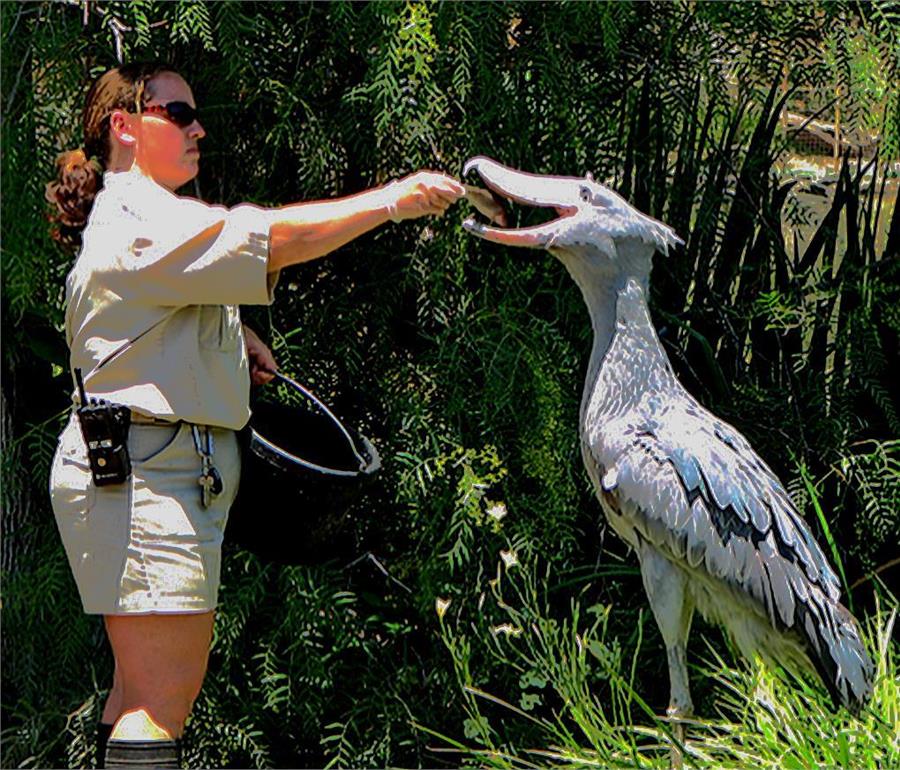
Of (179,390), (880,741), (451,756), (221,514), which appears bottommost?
(451,756)

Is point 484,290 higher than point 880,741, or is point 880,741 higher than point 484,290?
point 484,290

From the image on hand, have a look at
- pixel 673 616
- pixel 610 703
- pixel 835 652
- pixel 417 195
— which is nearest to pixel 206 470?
pixel 417 195

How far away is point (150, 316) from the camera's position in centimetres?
256

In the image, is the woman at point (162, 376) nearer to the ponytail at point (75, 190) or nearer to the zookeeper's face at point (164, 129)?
the zookeeper's face at point (164, 129)

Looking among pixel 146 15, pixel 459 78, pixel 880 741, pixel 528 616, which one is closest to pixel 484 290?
Result: pixel 459 78

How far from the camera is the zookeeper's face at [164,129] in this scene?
268cm

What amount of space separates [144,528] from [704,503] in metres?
1.05

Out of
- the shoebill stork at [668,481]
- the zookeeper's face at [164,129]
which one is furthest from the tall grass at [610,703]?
the zookeeper's face at [164,129]

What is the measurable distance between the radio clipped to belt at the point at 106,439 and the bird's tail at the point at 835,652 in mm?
1321

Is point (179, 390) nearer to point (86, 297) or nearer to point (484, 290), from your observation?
point (86, 297)

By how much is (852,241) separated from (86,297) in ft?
6.84

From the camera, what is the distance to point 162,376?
2.57m

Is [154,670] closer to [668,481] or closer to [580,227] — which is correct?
[668,481]

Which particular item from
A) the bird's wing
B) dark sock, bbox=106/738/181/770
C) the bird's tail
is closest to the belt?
dark sock, bbox=106/738/181/770
